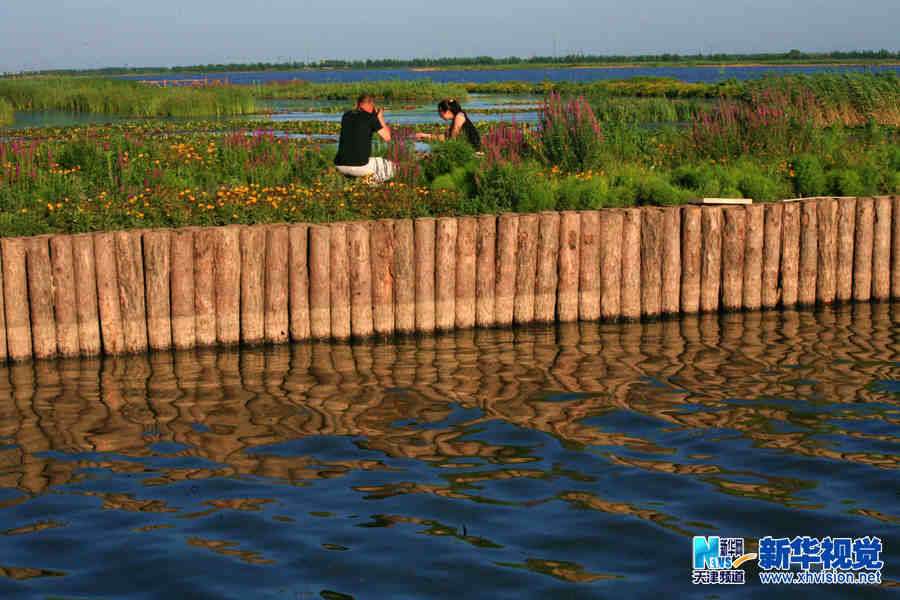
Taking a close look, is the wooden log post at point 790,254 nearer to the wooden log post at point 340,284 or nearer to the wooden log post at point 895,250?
the wooden log post at point 895,250

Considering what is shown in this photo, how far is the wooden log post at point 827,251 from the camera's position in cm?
1066

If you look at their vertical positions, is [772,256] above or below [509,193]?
below

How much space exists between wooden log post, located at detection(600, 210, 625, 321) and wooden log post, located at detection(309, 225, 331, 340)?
2693 mm

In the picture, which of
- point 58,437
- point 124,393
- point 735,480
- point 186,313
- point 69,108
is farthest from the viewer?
point 69,108

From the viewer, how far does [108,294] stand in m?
8.93

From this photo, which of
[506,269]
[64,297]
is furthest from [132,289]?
[506,269]

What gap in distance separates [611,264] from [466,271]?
4.80 ft

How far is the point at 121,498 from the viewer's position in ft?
19.0

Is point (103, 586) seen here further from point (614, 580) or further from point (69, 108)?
point (69, 108)

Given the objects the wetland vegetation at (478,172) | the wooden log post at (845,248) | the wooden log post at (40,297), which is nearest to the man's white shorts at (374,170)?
the wetland vegetation at (478,172)

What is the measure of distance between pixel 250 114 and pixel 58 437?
34.3 meters

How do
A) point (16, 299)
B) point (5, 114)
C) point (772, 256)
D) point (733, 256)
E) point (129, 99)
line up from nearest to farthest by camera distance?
point (16, 299), point (733, 256), point (772, 256), point (5, 114), point (129, 99)

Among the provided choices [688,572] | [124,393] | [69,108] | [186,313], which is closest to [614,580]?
[688,572]

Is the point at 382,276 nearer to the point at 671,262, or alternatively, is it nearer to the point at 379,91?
the point at 671,262
